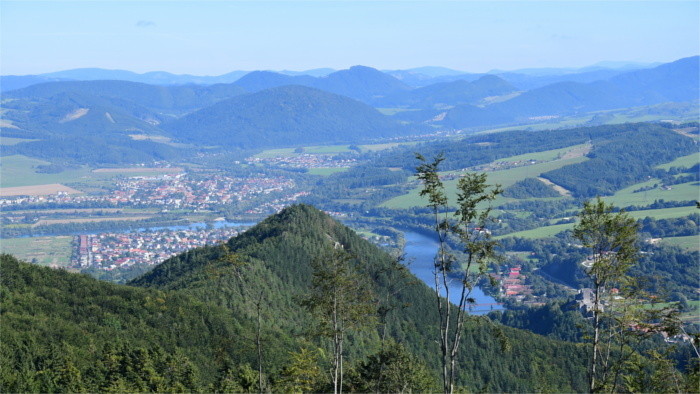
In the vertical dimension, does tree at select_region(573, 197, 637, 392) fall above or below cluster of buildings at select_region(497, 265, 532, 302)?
above

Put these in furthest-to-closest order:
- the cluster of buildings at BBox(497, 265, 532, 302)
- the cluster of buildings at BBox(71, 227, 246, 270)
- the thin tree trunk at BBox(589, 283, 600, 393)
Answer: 1. the cluster of buildings at BBox(71, 227, 246, 270)
2. the cluster of buildings at BBox(497, 265, 532, 302)
3. the thin tree trunk at BBox(589, 283, 600, 393)

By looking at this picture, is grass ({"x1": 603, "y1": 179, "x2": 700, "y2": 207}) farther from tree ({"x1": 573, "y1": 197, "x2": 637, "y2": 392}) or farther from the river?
tree ({"x1": 573, "y1": 197, "x2": 637, "y2": 392})

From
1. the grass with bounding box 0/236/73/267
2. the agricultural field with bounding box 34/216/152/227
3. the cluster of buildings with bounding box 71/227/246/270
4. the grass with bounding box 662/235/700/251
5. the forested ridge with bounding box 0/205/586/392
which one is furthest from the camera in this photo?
the agricultural field with bounding box 34/216/152/227

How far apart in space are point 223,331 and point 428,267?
78238 millimetres

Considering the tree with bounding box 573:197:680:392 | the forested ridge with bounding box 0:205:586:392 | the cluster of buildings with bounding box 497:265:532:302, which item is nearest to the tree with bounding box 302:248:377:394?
the forested ridge with bounding box 0:205:586:392

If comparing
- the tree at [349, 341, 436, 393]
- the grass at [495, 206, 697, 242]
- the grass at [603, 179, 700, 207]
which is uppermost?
the tree at [349, 341, 436, 393]

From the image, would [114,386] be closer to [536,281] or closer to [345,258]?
[345,258]

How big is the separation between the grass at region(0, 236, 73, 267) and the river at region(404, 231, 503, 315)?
61.8 metres

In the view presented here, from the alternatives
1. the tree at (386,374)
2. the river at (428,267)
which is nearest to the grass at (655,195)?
the river at (428,267)

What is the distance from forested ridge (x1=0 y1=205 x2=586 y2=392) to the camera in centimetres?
3241

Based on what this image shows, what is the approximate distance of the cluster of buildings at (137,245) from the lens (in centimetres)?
12950

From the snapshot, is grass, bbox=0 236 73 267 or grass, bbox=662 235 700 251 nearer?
grass, bbox=662 235 700 251

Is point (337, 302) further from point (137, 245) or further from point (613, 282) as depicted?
point (137, 245)

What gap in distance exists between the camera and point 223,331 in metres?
46.3
